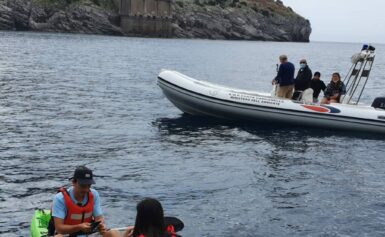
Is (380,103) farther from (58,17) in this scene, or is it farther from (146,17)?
(146,17)

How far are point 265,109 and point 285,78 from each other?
1593 mm

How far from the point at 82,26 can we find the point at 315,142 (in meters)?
131

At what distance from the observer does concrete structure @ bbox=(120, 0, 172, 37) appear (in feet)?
490

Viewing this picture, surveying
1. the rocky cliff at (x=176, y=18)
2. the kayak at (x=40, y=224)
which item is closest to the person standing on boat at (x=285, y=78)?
the kayak at (x=40, y=224)

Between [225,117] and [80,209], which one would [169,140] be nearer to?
[225,117]

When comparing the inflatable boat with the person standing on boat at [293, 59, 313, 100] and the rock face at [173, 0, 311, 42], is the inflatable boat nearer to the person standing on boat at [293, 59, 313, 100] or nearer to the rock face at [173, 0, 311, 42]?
the person standing on boat at [293, 59, 313, 100]

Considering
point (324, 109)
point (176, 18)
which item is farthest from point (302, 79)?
point (176, 18)

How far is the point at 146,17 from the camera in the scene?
153 metres

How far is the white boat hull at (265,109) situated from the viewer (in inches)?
850

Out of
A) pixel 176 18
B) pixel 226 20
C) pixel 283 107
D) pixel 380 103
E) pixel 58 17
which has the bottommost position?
pixel 283 107

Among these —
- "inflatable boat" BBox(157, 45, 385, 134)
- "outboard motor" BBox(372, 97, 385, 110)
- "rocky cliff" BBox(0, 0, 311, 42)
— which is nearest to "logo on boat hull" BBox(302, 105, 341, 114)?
"inflatable boat" BBox(157, 45, 385, 134)

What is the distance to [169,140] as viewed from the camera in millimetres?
19734

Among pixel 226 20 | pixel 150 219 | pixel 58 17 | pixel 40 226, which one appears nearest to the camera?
pixel 150 219

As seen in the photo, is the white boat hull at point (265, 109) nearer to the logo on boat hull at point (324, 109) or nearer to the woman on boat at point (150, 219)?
the logo on boat hull at point (324, 109)
